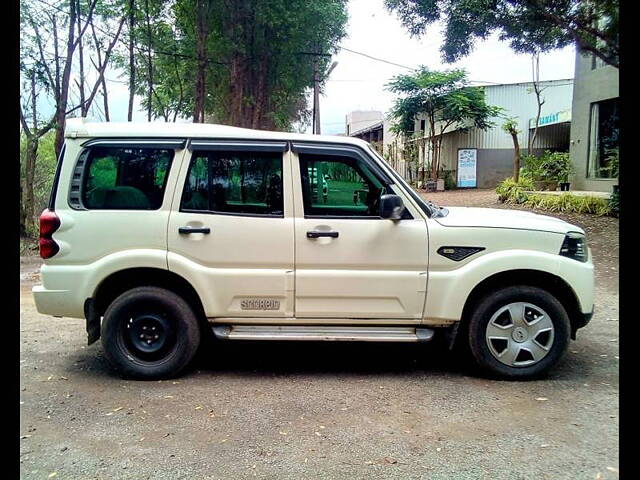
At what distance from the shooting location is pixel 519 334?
14.1 ft

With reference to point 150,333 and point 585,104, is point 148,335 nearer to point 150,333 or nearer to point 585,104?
point 150,333

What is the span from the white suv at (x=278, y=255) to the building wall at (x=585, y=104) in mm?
14882

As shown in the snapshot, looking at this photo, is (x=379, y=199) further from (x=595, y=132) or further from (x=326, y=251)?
(x=595, y=132)

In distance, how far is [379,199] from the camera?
436 centimetres

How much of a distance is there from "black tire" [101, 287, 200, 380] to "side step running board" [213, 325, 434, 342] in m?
0.29

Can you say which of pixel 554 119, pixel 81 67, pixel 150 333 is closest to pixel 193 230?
pixel 150 333

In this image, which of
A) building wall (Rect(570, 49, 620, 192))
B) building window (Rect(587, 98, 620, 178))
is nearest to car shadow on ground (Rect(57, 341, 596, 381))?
building window (Rect(587, 98, 620, 178))

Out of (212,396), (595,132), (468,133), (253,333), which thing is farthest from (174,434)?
(468,133)

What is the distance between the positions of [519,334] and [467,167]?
2678 centimetres

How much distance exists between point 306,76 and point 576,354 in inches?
768

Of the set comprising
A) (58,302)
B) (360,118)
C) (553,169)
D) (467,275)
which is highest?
(360,118)

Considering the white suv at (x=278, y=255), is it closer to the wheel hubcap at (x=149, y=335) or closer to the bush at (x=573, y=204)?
the wheel hubcap at (x=149, y=335)

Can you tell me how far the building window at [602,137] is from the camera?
674 inches

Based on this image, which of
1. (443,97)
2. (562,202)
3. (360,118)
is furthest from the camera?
(360,118)
